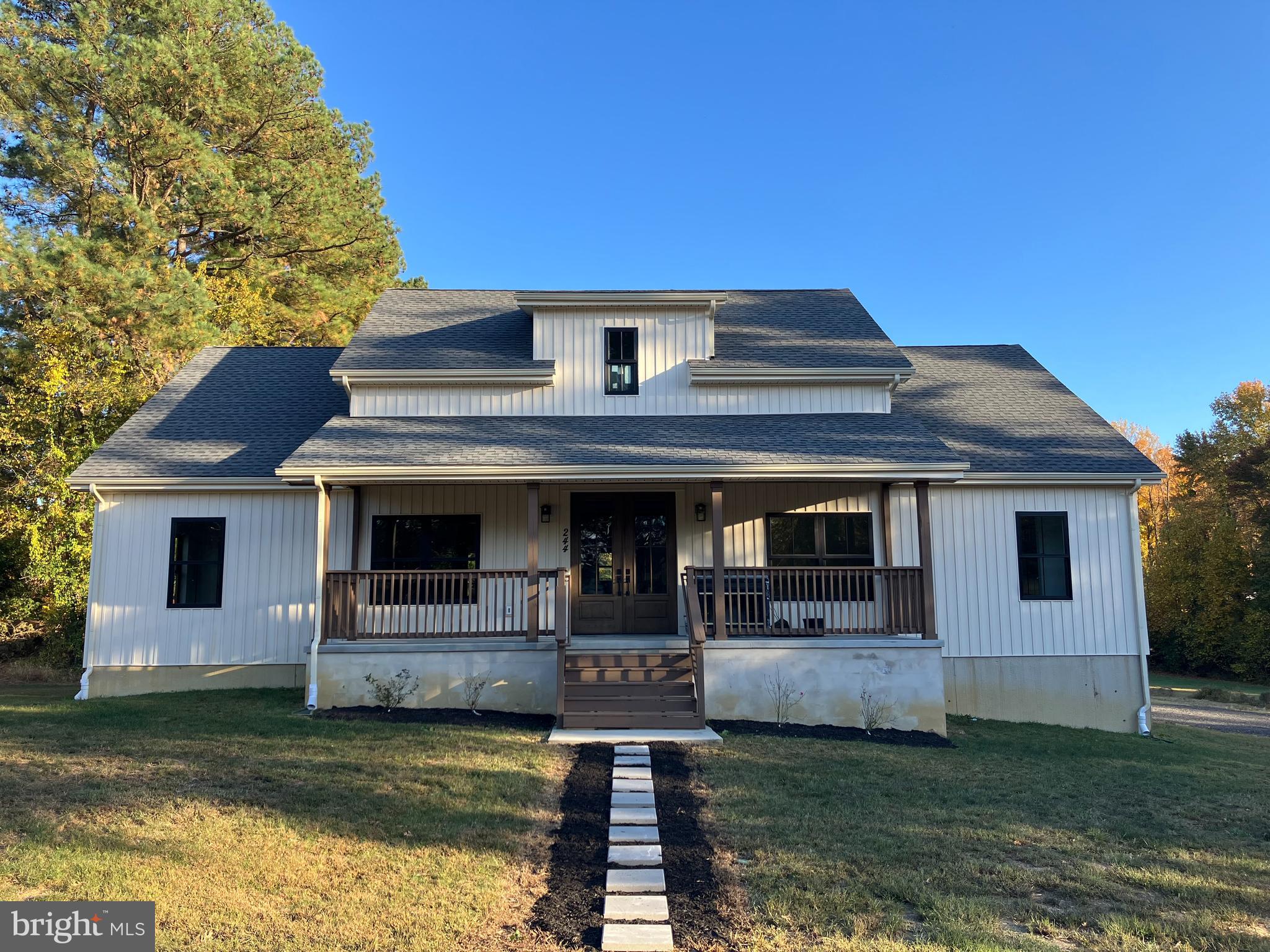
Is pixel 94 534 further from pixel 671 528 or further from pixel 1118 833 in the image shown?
pixel 1118 833

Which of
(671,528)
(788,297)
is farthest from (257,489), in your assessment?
(788,297)

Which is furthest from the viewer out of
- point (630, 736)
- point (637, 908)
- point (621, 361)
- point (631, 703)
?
point (621, 361)

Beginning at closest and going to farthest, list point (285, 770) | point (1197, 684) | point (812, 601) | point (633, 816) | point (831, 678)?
point (633, 816) < point (285, 770) < point (831, 678) < point (812, 601) < point (1197, 684)

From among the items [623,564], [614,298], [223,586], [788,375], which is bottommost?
[223,586]

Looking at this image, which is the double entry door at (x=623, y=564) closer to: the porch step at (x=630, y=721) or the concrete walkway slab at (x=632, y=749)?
the porch step at (x=630, y=721)

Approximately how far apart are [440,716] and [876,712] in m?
5.46

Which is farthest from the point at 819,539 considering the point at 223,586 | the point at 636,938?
the point at 223,586

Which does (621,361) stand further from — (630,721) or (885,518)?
(630,721)

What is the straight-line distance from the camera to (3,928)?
433cm

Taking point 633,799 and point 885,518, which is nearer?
point 633,799

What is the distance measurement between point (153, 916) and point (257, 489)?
28.7ft

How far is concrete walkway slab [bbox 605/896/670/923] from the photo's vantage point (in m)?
4.54

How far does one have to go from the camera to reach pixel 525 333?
1402cm

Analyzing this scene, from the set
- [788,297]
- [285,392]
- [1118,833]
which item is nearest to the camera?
[1118,833]
